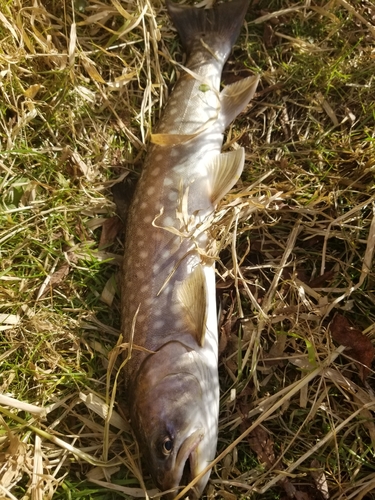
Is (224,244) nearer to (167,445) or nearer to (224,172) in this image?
(224,172)

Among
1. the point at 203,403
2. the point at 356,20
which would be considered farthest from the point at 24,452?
the point at 356,20

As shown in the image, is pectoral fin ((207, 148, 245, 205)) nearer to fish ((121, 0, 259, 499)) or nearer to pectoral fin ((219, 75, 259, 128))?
fish ((121, 0, 259, 499))

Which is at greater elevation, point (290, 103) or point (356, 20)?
point (356, 20)

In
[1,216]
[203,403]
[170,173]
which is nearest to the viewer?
[203,403]

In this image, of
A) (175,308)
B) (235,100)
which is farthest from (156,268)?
(235,100)

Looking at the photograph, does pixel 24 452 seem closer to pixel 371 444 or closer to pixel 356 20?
pixel 371 444

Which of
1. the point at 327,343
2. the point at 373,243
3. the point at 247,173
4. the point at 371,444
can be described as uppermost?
the point at 247,173

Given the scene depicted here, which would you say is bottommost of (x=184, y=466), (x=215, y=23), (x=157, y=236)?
(x=184, y=466)
